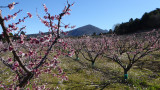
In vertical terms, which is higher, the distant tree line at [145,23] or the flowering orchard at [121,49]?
the distant tree line at [145,23]

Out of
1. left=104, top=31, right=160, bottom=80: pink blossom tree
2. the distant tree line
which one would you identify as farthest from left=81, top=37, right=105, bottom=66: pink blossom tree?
the distant tree line

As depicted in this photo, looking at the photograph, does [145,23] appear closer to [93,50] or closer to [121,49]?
[121,49]

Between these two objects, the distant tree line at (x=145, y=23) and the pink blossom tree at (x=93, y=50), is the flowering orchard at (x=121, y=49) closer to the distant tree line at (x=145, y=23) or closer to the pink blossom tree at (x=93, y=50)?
the pink blossom tree at (x=93, y=50)

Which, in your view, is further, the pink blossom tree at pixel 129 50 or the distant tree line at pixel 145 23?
the distant tree line at pixel 145 23

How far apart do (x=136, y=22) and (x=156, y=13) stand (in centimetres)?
1022

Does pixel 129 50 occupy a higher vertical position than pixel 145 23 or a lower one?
lower

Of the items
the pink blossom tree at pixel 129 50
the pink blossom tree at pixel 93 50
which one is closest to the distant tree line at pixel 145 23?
the pink blossom tree at pixel 93 50

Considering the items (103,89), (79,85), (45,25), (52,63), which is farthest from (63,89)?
(45,25)

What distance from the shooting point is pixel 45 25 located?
4.25 meters

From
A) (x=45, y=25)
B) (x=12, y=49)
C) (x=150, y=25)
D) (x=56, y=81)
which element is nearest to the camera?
(x=12, y=49)

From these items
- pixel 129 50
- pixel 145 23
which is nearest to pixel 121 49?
pixel 129 50

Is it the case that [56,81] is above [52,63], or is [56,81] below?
below

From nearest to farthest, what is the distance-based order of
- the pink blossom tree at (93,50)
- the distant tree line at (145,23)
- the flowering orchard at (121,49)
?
the flowering orchard at (121,49), the pink blossom tree at (93,50), the distant tree line at (145,23)

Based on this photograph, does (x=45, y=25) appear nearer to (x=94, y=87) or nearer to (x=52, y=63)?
(x=52, y=63)
